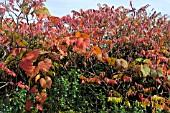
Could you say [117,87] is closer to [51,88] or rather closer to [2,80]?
[51,88]

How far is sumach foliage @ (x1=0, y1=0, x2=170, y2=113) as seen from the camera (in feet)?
13.3

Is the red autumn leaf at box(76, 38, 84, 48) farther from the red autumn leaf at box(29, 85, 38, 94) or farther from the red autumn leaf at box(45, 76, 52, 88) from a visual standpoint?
the red autumn leaf at box(29, 85, 38, 94)

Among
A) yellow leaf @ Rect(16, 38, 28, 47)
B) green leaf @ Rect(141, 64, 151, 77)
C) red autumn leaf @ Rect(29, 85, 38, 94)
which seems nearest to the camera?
red autumn leaf @ Rect(29, 85, 38, 94)

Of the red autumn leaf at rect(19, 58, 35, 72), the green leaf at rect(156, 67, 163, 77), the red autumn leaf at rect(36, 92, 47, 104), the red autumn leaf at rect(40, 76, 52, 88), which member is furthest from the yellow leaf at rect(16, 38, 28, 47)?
the green leaf at rect(156, 67, 163, 77)

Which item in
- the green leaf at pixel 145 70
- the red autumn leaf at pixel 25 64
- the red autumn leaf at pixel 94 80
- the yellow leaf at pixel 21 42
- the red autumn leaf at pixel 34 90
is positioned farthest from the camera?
the green leaf at pixel 145 70

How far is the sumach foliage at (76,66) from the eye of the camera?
159 inches

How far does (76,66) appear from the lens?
4289 mm

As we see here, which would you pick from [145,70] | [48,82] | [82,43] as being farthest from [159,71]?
[48,82]

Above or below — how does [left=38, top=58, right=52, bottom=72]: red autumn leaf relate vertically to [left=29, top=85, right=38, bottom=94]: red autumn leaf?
above

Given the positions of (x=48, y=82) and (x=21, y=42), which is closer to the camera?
(x=48, y=82)

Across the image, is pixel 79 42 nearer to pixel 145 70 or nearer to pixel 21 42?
pixel 21 42

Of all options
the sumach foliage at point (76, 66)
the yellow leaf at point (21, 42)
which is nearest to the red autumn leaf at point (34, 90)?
the sumach foliage at point (76, 66)

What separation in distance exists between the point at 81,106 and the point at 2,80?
0.83 metres

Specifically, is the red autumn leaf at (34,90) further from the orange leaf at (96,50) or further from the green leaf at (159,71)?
the green leaf at (159,71)
